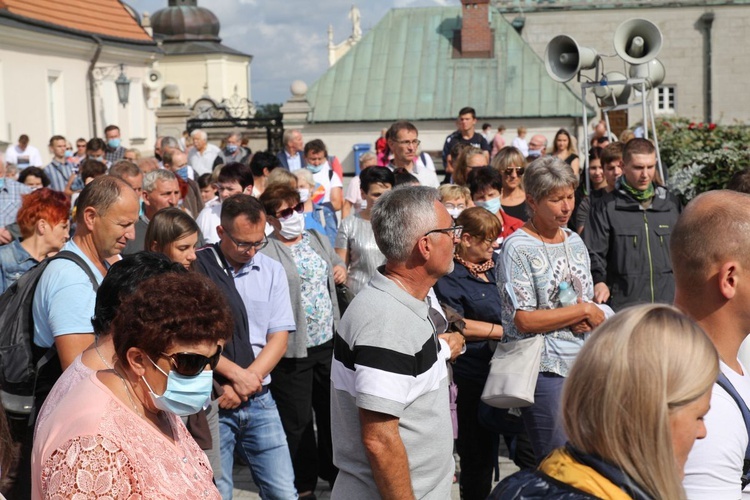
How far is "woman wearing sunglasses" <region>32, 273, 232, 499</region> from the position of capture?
3002 millimetres

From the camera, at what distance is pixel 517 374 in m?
5.25

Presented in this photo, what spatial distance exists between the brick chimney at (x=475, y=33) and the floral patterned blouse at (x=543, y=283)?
23.2 meters

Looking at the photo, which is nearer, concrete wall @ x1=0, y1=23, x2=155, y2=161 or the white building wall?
concrete wall @ x1=0, y1=23, x2=155, y2=161

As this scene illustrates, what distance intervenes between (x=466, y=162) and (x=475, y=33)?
19.4 metres

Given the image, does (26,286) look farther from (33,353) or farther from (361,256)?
(361,256)

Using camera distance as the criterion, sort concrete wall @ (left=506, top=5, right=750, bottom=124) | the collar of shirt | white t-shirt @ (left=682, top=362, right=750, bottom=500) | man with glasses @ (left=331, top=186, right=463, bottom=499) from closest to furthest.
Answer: white t-shirt @ (left=682, top=362, right=750, bottom=500) → man with glasses @ (left=331, top=186, right=463, bottom=499) → the collar of shirt → concrete wall @ (left=506, top=5, right=750, bottom=124)

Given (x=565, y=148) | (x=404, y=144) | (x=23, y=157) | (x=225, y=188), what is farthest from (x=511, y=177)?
(x=23, y=157)

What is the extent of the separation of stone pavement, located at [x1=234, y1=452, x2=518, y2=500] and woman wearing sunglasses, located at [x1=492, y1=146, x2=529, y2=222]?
2.05 m

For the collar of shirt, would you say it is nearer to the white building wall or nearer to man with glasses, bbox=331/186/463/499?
man with glasses, bbox=331/186/463/499

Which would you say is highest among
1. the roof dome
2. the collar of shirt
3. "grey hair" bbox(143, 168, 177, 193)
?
the roof dome

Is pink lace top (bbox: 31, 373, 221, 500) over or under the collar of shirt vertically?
under

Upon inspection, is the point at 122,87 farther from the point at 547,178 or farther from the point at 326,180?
the point at 547,178

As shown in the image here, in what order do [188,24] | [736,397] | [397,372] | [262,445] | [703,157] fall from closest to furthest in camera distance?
[736,397] < [397,372] < [262,445] < [703,157] < [188,24]

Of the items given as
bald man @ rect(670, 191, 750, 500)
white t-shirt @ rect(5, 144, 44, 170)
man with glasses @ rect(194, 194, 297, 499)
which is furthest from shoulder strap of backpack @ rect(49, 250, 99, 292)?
white t-shirt @ rect(5, 144, 44, 170)
